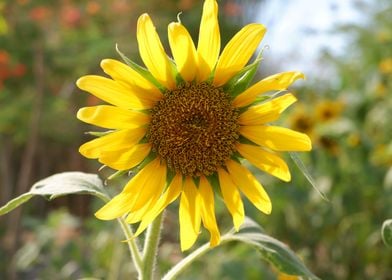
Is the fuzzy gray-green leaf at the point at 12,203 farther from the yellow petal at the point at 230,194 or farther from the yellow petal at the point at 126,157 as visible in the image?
the yellow petal at the point at 230,194

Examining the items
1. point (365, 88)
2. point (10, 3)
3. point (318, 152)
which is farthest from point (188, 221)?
point (10, 3)

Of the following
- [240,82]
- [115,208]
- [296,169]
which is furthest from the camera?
[296,169]

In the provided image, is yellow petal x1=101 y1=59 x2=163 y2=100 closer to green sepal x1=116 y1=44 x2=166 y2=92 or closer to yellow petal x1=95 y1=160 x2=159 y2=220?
green sepal x1=116 y1=44 x2=166 y2=92

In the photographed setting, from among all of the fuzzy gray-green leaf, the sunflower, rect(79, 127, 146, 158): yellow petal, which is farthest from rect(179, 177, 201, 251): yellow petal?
the fuzzy gray-green leaf

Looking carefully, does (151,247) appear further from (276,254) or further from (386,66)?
(386,66)

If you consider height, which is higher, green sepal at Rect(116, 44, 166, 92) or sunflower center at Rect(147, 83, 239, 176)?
green sepal at Rect(116, 44, 166, 92)

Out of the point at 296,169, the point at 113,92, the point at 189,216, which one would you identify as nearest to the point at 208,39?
the point at 113,92
